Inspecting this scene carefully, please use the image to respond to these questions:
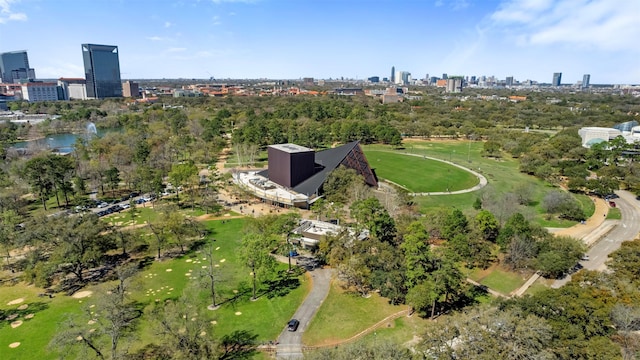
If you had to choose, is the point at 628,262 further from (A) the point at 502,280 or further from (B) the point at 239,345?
(B) the point at 239,345

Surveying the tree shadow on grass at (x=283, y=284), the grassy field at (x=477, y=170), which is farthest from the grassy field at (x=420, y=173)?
the tree shadow on grass at (x=283, y=284)

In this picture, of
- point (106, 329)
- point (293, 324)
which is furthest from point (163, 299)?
point (293, 324)

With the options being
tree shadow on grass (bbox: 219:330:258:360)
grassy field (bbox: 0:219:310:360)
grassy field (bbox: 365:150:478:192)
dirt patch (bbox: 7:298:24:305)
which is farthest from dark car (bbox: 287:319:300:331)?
grassy field (bbox: 365:150:478:192)

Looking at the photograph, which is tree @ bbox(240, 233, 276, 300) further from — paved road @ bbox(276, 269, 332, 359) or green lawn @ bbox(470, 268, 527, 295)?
green lawn @ bbox(470, 268, 527, 295)

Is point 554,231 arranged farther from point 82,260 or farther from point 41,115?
point 41,115

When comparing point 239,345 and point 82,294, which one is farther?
point 82,294

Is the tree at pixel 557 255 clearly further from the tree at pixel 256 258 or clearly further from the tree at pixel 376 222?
the tree at pixel 256 258
